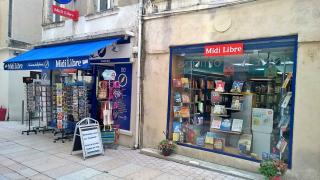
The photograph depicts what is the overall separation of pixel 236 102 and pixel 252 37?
5.28 feet

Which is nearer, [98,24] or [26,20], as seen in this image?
[98,24]

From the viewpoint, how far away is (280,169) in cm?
512

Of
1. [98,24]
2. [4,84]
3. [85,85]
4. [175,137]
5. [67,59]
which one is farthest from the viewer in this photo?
[4,84]

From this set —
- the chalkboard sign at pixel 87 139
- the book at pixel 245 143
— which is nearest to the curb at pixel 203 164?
the book at pixel 245 143

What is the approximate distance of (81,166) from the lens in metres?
6.43

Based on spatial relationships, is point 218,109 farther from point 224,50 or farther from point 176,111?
point 224,50

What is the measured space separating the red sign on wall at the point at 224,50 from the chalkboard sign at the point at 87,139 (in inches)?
139

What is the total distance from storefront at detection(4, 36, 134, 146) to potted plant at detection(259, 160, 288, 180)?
4.10m

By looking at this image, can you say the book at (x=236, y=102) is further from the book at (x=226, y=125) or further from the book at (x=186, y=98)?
the book at (x=186, y=98)

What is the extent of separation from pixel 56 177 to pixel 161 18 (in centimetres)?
467

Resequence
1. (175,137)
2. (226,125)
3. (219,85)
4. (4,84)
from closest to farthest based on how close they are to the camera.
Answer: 1. (226,125)
2. (219,85)
3. (175,137)
4. (4,84)

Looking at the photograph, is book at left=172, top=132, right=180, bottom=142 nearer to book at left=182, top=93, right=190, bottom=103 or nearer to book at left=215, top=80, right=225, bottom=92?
book at left=182, top=93, right=190, bottom=103

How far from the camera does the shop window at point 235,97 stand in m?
5.74

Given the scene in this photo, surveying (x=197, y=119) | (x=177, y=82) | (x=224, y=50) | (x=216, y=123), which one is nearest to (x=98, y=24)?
(x=177, y=82)
